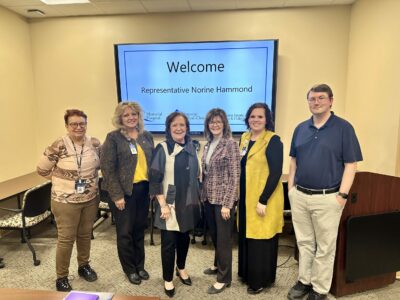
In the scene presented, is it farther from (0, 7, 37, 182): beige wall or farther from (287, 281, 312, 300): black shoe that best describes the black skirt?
(0, 7, 37, 182): beige wall

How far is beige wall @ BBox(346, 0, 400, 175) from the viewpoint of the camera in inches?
99.4

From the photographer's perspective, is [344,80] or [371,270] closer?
[371,270]

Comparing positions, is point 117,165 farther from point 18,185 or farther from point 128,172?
point 18,185

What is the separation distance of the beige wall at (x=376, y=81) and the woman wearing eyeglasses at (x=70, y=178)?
2.50 metres

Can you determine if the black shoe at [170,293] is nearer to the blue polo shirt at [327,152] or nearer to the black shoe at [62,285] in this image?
the black shoe at [62,285]

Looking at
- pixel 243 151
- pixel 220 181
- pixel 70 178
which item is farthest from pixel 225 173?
pixel 70 178

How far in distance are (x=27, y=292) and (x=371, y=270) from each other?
2.30 m

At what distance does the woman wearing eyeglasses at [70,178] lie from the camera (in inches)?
86.8

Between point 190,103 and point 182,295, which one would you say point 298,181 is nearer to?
point 182,295

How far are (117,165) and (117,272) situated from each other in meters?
1.07

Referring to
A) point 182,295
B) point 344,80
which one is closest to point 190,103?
point 344,80

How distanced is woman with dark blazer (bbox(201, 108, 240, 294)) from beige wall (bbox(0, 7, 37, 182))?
2671mm

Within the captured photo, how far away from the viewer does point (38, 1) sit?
10.6ft

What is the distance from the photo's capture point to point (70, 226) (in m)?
2.26
